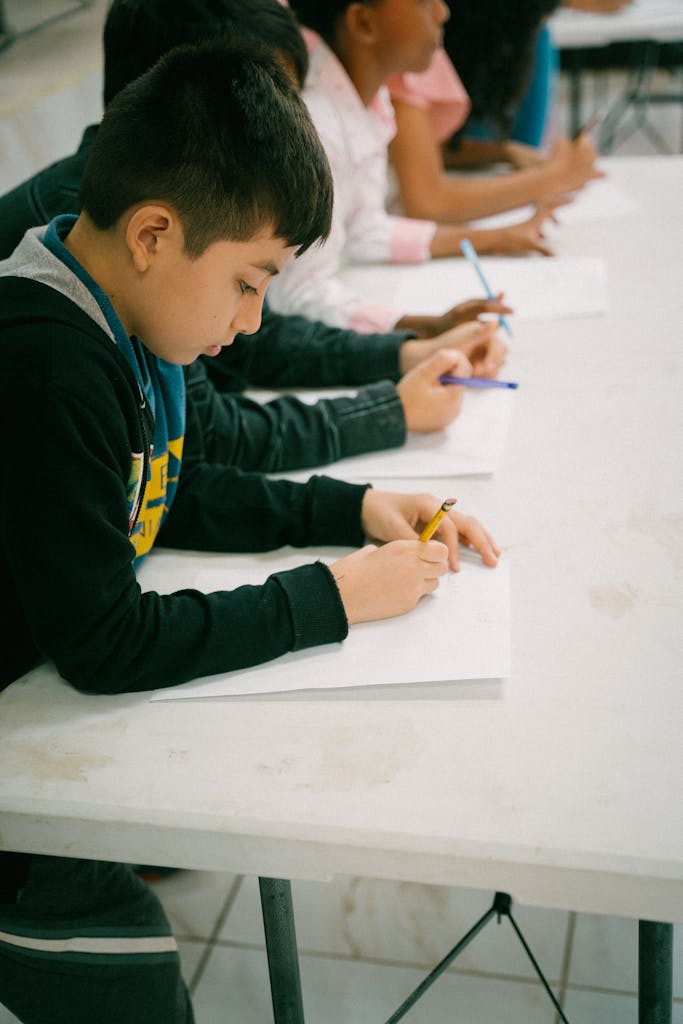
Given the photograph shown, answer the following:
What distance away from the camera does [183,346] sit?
3.08 feet

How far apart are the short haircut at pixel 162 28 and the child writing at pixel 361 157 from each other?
0.38 metres

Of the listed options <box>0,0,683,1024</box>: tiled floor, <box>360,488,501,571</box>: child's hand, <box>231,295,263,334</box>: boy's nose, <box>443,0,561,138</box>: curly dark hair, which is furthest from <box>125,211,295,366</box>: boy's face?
<box>443,0,561,138</box>: curly dark hair

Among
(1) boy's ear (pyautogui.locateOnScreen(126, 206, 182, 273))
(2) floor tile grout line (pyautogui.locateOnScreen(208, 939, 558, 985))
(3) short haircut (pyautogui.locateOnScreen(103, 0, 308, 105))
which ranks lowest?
(2) floor tile grout line (pyautogui.locateOnScreen(208, 939, 558, 985))

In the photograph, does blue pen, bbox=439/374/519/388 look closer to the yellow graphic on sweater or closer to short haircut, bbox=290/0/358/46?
the yellow graphic on sweater

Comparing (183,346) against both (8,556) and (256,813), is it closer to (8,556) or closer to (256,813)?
(8,556)

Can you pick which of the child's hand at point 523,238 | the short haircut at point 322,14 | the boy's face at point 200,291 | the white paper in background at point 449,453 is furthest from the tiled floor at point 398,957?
the short haircut at point 322,14

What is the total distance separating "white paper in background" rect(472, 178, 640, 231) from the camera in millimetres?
1862

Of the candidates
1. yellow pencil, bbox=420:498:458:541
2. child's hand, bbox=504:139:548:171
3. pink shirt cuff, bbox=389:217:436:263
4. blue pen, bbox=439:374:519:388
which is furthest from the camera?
child's hand, bbox=504:139:548:171

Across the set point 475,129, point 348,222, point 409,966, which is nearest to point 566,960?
point 409,966

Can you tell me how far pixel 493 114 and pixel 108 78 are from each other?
5.02ft

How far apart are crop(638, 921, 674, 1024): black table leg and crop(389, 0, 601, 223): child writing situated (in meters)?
1.33

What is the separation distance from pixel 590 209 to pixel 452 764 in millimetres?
1422

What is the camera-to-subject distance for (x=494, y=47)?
2434 millimetres

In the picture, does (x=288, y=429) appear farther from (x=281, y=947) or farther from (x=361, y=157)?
(x=361, y=157)
